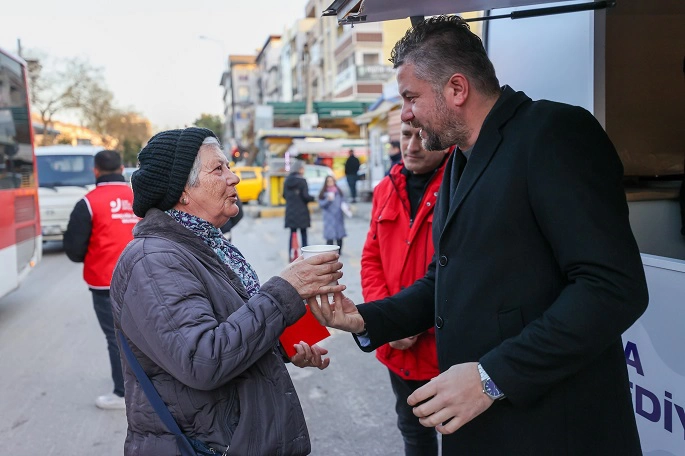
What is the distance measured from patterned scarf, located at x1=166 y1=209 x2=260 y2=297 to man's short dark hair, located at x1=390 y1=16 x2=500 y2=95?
0.90m

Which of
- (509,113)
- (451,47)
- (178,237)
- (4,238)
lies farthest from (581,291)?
(4,238)

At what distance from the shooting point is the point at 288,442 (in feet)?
6.59

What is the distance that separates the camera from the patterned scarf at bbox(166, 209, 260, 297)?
2.13 meters

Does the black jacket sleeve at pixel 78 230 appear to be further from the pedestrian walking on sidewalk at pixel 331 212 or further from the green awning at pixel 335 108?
the green awning at pixel 335 108

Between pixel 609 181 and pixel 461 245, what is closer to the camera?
pixel 609 181

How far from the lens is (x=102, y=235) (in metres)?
5.01

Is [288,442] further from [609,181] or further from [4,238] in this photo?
[4,238]

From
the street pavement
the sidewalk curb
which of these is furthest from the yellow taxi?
the street pavement

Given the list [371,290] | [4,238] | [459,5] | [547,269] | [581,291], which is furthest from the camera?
[4,238]

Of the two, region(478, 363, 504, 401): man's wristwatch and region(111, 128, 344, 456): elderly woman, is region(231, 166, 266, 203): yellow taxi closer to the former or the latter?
region(111, 128, 344, 456): elderly woman

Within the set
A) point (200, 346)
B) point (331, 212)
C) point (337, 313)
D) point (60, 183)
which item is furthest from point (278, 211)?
point (200, 346)

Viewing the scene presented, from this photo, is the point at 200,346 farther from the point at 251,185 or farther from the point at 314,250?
the point at 251,185

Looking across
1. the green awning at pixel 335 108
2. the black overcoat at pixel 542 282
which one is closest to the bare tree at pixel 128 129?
the green awning at pixel 335 108

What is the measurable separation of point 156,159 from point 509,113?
115 centimetres
